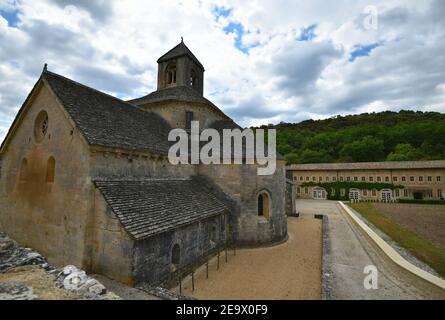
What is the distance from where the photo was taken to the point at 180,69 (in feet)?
67.9

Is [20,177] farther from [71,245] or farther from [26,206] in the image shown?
[71,245]

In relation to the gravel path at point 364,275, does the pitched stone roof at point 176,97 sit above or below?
above

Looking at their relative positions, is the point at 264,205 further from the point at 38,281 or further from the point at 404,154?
the point at 404,154

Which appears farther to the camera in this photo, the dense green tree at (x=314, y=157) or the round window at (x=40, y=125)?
the dense green tree at (x=314, y=157)

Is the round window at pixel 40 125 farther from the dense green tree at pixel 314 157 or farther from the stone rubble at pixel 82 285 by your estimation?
the dense green tree at pixel 314 157

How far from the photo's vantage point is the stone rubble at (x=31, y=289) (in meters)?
4.45

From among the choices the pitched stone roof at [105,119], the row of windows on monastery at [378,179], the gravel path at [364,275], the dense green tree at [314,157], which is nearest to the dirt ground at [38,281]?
the pitched stone roof at [105,119]

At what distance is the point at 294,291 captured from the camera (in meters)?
9.00

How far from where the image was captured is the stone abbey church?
8.62 m

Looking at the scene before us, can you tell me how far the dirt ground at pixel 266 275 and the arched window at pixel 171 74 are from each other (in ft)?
55.1

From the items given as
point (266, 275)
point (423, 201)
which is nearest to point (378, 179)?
point (423, 201)

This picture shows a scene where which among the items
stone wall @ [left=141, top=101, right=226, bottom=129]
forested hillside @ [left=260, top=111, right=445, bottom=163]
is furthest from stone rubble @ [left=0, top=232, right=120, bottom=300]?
forested hillside @ [left=260, top=111, right=445, bottom=163]
